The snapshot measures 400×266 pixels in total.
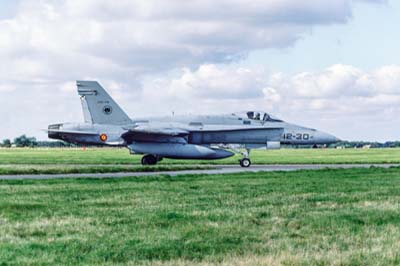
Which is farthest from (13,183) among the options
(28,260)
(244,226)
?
(28,260)

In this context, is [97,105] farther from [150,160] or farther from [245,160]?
[245,160]

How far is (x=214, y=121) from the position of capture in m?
36.9

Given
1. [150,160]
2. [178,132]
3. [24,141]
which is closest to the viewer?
[178,132]

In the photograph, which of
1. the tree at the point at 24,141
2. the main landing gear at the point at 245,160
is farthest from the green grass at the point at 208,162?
the tree at the point at 24,141

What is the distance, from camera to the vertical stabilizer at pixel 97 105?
118 ft

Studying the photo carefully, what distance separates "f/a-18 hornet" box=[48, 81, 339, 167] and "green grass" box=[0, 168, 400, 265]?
17.0m

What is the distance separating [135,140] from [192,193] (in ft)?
62.5

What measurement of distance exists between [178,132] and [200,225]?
2489 centimetres

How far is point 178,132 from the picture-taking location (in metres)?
35.3

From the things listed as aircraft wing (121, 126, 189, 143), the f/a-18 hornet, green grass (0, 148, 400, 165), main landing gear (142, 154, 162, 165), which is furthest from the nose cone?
main landing gear (142, 154, 162, 165)

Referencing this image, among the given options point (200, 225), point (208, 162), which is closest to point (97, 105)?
point (208, 162)

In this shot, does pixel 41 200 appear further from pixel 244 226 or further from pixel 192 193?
pixel 244 226

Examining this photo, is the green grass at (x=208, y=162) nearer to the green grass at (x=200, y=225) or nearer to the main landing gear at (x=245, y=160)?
the main landing gear at (x=245, y=160)

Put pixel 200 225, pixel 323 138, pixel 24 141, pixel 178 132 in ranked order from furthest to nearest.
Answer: pixel 24 141, pixel 323 138, pixel 178 132, pixel 200 225
